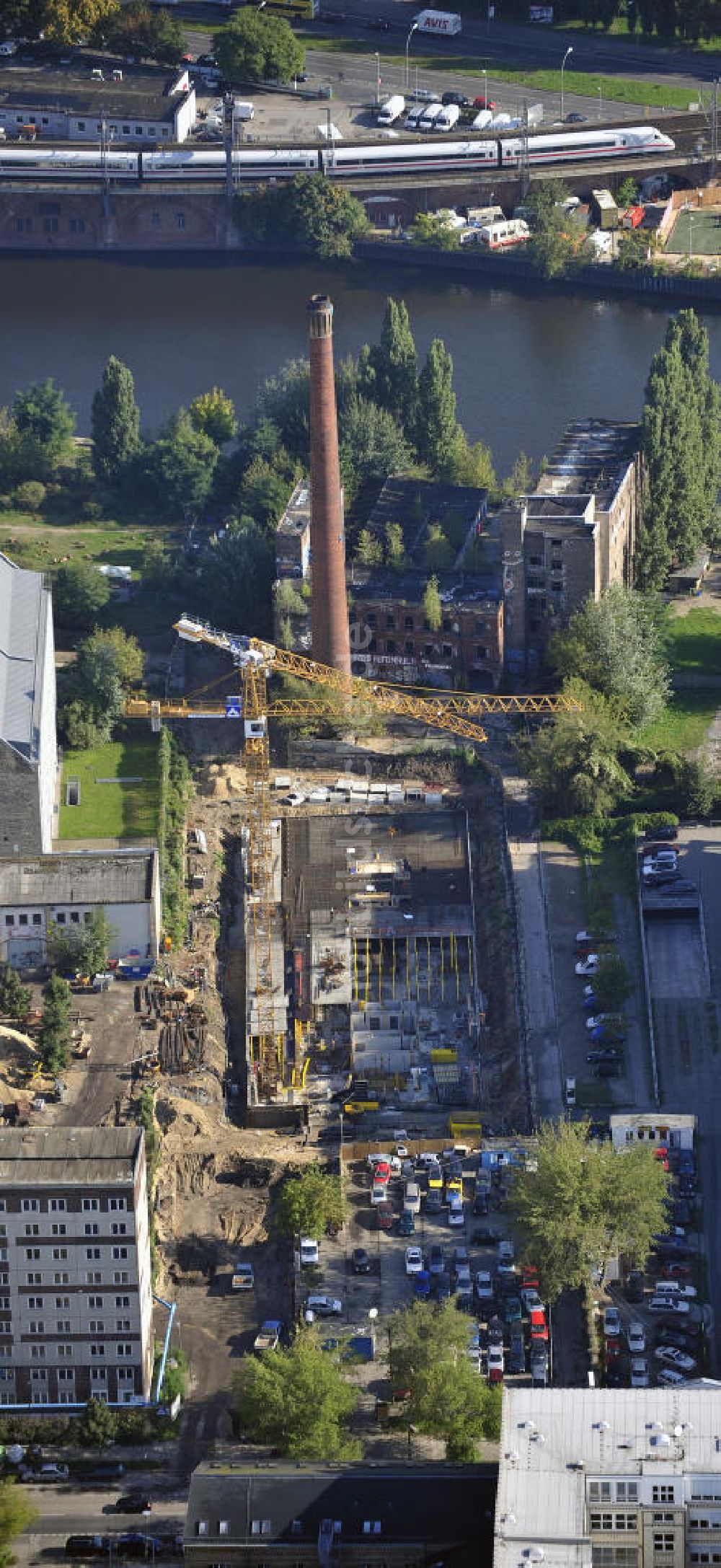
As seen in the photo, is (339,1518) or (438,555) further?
(438,555)

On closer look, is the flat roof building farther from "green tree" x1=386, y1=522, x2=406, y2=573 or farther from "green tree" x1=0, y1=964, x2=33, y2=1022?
"green tree" x1=386, y1=522, x2=406, y2=573

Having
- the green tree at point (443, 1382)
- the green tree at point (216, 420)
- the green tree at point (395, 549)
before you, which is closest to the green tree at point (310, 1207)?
the green tree at point (443, 1382)

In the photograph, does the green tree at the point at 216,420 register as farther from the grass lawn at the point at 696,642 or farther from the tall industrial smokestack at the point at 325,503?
the grass lawn at the point at 696,642

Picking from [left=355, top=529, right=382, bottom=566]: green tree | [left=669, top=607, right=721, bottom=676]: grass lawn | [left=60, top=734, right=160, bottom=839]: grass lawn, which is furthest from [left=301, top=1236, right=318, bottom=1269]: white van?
[left=355, top=529, right=382, bottom=566]: green tree

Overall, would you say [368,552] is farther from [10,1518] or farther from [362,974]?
[10,1518]

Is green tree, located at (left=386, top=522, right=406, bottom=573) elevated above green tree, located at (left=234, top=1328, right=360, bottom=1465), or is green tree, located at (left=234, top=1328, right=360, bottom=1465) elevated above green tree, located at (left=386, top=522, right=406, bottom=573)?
green tree, located at (left=386, top=522, right=406, bottom=573)

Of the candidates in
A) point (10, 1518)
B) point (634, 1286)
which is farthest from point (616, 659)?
point (10, 1518)
